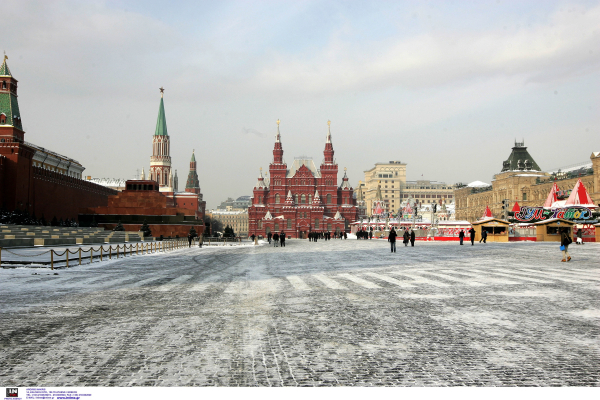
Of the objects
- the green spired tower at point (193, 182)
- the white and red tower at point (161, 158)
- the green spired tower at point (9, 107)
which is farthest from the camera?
the green spired tower at point (193, 182)

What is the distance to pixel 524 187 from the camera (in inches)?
3848

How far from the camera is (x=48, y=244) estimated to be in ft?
109

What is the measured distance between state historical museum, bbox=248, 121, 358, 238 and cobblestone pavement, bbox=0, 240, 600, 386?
314 feet

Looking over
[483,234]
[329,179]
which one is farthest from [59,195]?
[329,179]

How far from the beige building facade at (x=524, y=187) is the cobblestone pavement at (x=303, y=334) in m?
73.8

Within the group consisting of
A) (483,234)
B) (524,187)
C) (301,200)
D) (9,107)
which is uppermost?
(9,107)

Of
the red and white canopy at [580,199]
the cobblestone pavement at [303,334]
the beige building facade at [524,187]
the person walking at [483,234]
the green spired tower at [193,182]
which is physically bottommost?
the cobblestone pavement at [303,334]

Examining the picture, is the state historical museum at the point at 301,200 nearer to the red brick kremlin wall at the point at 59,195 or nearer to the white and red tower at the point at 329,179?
the white and red tower at the point at 329,179

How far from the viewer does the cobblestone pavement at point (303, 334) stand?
5.53 metres

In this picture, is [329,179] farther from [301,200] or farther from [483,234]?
[483,234]

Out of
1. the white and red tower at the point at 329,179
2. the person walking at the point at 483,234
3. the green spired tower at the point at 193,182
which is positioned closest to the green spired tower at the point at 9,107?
the person walking at the point at 483,234

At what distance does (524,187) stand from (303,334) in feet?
328

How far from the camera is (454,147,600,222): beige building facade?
77.9 m

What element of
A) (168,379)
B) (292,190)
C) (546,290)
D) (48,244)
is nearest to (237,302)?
(168,379)
